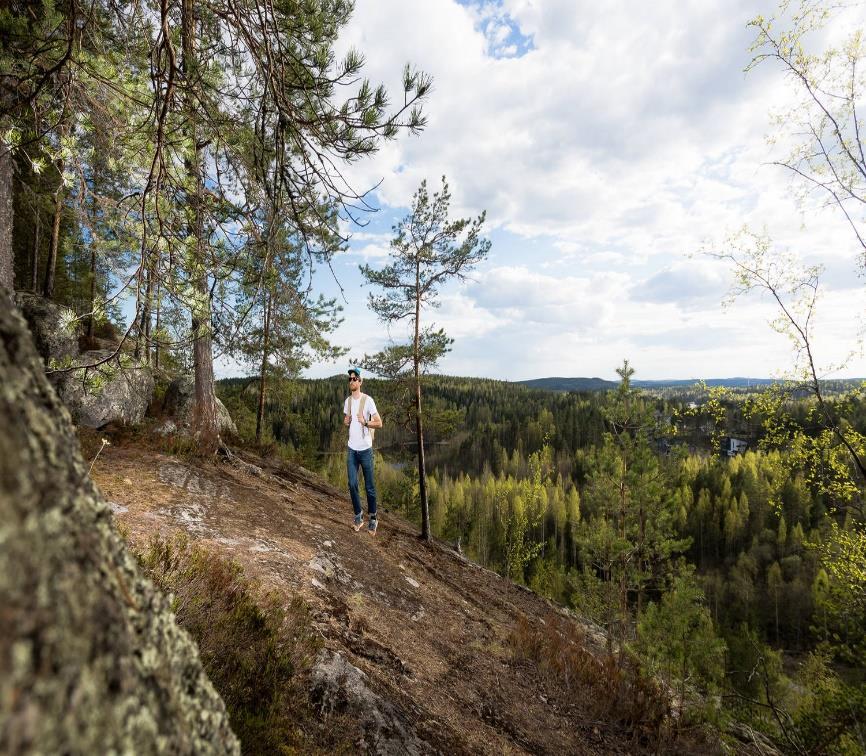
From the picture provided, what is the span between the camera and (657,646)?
30.3 feet

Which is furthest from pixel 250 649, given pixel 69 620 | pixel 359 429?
pixel 359 429

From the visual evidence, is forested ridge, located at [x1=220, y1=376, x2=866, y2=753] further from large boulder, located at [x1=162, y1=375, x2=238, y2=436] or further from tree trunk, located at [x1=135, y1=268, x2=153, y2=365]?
tree trunk, located at [x1=135, y1=268, x2=153, y2=365]

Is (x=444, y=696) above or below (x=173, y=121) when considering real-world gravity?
below

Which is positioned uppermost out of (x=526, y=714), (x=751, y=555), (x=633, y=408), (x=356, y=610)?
(x=633, y=408)

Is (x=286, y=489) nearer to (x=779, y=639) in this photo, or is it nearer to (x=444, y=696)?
(x=444, y=696)

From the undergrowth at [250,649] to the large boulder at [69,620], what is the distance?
2.23 m

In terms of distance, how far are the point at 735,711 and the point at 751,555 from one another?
64978mm

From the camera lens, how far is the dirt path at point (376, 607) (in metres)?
4.29

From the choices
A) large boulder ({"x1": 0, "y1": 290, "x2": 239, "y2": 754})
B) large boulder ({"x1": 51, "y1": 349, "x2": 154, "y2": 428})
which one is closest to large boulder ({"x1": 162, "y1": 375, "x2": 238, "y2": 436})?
large boulder ({"x1": 51, "y1": 349, "x2": 154, "y2": 428})

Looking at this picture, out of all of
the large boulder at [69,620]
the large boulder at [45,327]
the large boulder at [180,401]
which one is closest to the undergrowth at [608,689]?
the large boulder at [69,620]

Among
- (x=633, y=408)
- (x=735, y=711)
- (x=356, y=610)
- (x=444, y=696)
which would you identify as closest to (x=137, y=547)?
(x=356, y=610)

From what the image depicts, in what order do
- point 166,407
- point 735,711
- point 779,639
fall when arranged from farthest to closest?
point 779,639, point 166,407, point 735,711

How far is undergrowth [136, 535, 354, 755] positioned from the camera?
8.83 ft

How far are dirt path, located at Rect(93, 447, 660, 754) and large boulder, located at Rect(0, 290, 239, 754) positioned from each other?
3.60m
